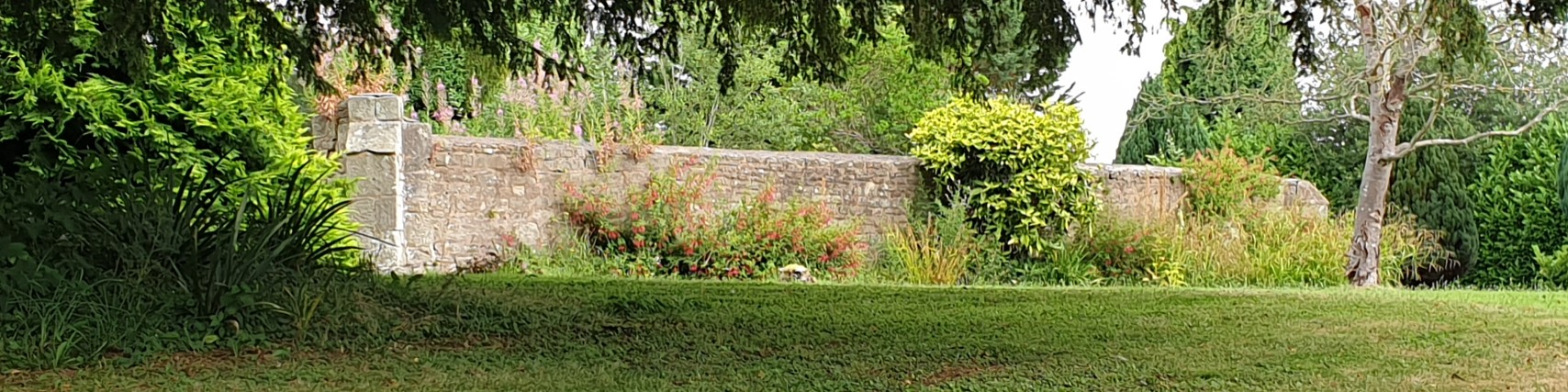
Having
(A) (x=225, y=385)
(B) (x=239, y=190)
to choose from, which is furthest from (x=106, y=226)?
(B) (x=239, y=190)

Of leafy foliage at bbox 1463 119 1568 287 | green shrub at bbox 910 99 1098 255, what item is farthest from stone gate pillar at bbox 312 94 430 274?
leafy foliage at bbox 1463 119 1568 287

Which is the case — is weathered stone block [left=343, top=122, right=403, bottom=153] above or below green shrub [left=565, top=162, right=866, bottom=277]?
above

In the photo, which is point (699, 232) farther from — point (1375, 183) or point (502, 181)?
point (1375, 183)

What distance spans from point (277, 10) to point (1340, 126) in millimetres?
11914

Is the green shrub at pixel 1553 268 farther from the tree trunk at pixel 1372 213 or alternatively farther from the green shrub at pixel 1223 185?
the green shrub at pixel 1223 185

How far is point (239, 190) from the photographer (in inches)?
223

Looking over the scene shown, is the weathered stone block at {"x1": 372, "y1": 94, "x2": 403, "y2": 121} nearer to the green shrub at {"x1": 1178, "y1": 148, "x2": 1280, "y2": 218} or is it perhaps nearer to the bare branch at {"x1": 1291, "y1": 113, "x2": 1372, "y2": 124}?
the green shrub at {"x1": 1178, "y1": 148, "x2": 1280, "y2": 218}

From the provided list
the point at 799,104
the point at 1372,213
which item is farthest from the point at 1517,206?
the point at 799,104

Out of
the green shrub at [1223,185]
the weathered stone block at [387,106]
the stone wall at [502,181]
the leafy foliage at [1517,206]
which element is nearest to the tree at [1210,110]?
the green shrub at [1223,185]

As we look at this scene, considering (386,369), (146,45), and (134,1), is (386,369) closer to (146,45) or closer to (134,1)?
(134,1)

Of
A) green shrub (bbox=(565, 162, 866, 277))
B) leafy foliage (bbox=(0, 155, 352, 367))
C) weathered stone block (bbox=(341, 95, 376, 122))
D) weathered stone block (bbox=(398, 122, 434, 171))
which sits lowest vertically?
green shrub (bbox=(565, 162, 866, 277))

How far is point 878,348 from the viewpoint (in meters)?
3.59

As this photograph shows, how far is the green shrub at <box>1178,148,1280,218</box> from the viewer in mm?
11062

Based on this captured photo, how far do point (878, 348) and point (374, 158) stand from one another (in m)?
5.66
